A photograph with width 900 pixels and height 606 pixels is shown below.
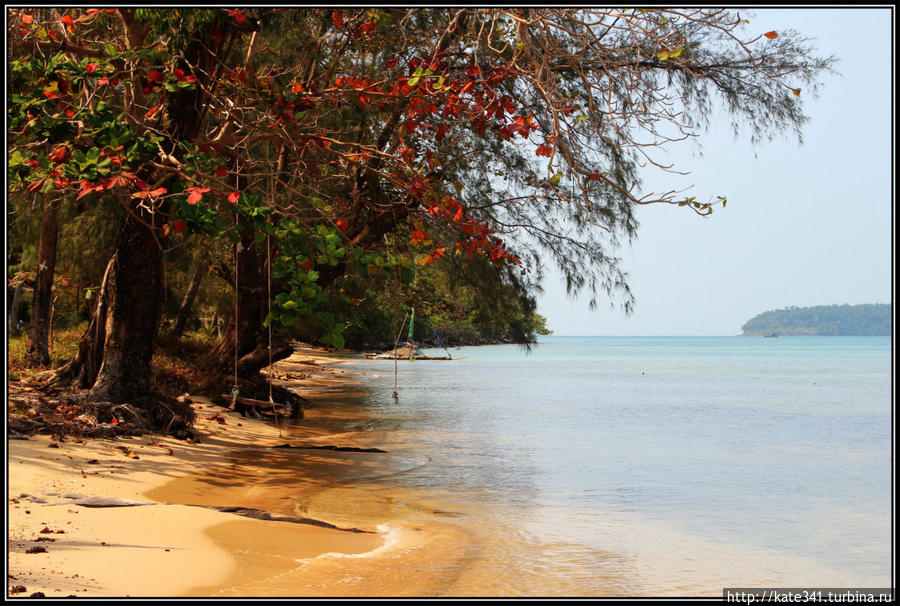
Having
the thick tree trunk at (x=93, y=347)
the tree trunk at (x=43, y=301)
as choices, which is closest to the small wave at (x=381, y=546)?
the thick tree trunk at (x=93, y=347)

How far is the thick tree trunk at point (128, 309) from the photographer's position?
9.41m

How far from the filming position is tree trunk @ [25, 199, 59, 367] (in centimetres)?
1284

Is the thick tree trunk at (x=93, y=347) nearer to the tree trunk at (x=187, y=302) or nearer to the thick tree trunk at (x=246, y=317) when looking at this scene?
the thick tree trunk at (x=246, y=317)

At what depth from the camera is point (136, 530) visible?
592cm

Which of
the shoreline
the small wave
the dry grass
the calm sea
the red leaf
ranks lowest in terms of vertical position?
the calm sea

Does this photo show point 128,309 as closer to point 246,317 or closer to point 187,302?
point 246,317

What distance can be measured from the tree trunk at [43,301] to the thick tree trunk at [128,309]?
154 inches

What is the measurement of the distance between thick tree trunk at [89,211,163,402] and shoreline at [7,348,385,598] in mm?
737

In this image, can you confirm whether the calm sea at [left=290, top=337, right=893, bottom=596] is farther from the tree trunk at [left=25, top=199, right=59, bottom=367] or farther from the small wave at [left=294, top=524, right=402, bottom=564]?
the tree trunk at [left=25, top=199, right=59, bottom=367]

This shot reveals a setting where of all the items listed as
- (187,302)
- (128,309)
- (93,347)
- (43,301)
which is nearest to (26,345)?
(43,301)

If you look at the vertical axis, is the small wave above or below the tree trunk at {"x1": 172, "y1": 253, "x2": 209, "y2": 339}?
below

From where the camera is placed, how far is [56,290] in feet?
51.9

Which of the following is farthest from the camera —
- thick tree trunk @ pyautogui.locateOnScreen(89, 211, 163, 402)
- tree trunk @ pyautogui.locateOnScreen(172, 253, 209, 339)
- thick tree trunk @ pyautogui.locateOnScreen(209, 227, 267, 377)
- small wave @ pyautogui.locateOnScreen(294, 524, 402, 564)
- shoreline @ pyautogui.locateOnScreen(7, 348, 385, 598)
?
tree trunk @ pyautogui.locateOnScreen(172, 253, 209, 339)

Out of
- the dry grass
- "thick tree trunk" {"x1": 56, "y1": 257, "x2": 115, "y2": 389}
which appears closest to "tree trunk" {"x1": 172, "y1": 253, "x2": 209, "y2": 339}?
the dry grass
